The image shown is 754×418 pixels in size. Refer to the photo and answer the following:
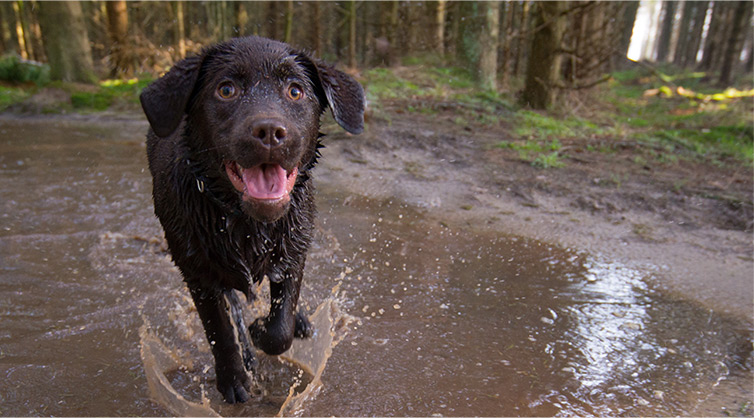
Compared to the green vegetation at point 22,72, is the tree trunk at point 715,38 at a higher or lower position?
higher

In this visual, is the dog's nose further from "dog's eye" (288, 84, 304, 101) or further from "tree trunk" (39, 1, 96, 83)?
"tree trunk" (39, 1, 96, 83)

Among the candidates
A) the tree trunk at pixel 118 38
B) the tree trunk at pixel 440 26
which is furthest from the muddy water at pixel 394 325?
the tree trunk at pixel 440 26

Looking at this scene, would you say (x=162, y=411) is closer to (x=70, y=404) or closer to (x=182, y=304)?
(x=70, y=404)

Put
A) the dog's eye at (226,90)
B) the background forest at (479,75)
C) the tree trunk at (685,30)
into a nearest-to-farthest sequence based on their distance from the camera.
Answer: the dog's eye at (226,90) → the background forest at (479,75) → the tree trunk at (685,30)

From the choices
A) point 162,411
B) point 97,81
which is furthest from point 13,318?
point 97,81

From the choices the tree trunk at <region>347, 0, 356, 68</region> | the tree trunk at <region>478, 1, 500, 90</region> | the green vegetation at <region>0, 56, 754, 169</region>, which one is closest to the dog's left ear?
the green vegetation at <region>0, 56, 754, 169</region>

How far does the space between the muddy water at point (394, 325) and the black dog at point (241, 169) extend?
62cm

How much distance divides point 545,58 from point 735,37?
447 inches

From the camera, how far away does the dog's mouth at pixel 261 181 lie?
255 centimetres

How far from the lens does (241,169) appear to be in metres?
2.64

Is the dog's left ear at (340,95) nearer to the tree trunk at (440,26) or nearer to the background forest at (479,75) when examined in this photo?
the background forest at (479,75)

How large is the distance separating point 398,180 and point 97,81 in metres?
10.9

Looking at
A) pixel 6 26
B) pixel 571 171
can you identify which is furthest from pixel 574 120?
pixel 6 26

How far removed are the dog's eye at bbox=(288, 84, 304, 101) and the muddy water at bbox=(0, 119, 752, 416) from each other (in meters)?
1.68
